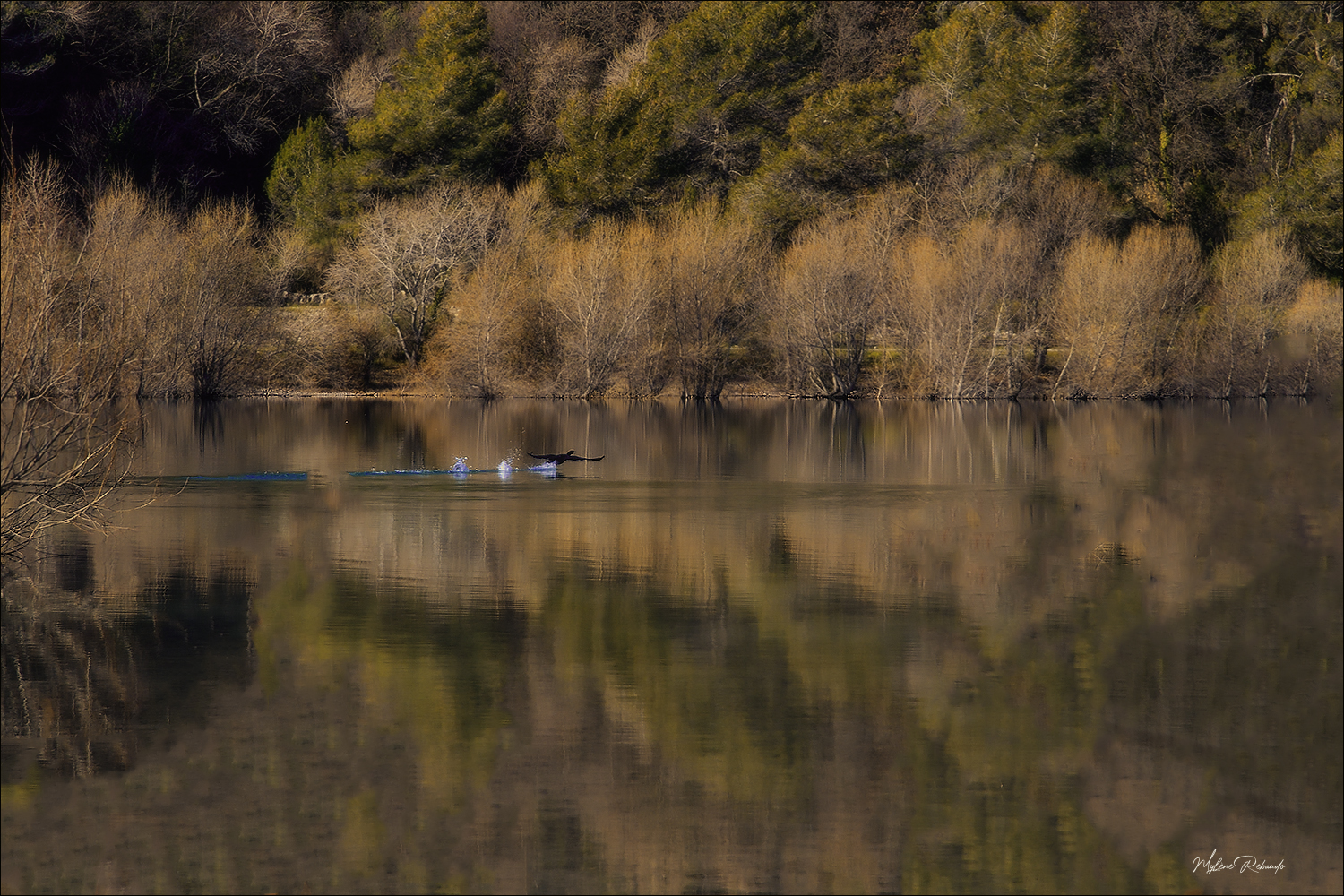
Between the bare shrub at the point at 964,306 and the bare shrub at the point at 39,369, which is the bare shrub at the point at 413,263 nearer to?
the bare shrub at the point at 964,306

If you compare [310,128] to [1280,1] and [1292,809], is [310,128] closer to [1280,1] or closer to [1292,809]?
[1280,1]

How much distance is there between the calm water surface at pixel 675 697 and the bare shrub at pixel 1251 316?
3390cm

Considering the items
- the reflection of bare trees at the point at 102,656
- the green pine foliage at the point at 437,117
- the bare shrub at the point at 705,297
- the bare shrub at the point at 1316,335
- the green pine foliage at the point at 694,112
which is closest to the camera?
the reflection of bare trees at the point at 102,656

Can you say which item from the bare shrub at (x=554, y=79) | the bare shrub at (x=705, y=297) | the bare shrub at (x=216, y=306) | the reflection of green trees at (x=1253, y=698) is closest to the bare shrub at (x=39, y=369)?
the reflection of green trees at (x=1253, y=698)

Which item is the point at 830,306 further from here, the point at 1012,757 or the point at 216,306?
the point at 1012,757

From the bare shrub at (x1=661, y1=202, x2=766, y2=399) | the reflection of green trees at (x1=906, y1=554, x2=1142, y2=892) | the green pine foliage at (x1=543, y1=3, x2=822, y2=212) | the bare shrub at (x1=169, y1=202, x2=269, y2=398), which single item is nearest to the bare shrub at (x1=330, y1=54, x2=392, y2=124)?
the green pine foliage at (x1=543, y1=3, x2=822, y2=212)

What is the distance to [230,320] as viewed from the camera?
165ft

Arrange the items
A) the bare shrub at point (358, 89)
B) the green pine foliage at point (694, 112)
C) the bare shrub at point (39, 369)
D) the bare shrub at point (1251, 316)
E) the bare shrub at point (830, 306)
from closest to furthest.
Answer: the bare shrub at point (39, 369) → the bare shrub at point (830, 306) → the bare shrub at point (1251, 316) → the green pine foliage at point (694, 112) → the bare shrub at point (358, 89)

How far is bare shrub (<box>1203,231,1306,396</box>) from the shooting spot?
52.6 metres

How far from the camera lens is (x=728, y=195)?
2451 inches

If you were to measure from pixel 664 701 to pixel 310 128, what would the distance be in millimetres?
59047

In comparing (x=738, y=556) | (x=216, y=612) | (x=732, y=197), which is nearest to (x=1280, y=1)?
(x=732, y=197)

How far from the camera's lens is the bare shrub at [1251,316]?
5259 centimetres
